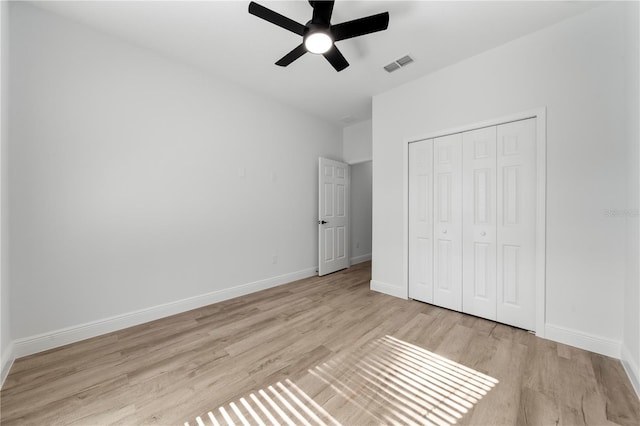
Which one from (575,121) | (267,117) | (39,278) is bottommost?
(39,278)

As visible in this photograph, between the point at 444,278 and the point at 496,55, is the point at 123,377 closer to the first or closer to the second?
the point at 444,278

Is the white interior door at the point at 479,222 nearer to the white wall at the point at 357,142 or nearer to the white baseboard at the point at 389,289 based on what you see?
the white baseboard at the point at 389,289

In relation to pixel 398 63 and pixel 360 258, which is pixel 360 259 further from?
pixel 398 63

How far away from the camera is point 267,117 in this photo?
3738 mm

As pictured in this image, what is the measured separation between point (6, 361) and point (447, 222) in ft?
13.8

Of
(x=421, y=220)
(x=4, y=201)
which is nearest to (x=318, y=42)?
(x=421, y=220)

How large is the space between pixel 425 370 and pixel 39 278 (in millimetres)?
3321

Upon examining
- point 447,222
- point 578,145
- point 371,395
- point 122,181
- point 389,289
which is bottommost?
point 371,395

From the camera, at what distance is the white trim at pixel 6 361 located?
1.73 meters

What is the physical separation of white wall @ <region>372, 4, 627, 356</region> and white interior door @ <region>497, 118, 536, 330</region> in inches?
5.4

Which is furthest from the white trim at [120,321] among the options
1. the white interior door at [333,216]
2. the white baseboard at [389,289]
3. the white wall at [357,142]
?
the white wall at [357,142]

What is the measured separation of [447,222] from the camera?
9.58ft

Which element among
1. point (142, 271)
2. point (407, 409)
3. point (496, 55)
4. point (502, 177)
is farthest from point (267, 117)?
point (407, 409)

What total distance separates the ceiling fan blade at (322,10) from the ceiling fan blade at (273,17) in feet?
0.47
